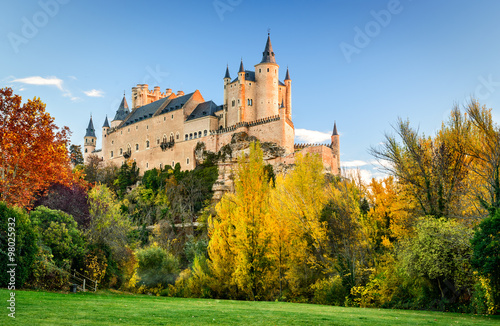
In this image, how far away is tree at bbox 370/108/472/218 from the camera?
21691mm

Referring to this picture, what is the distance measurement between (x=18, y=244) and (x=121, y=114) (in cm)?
7876

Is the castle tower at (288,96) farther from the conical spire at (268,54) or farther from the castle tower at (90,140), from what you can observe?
the castle tower at (90,140)

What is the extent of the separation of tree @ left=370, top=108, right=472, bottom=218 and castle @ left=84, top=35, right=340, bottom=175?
3123 cm

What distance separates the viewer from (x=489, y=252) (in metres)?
16.3

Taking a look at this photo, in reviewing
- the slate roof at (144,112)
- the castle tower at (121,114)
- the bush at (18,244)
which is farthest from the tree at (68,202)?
the castle tower at (121,114)

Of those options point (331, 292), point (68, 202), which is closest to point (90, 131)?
point (68, 202)

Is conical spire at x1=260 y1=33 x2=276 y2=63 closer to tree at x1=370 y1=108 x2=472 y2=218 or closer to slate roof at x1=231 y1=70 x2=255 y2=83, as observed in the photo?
slate roof at x1=231 y1=70 x2=255 y2=83

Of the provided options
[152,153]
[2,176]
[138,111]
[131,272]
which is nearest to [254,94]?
[152,153]

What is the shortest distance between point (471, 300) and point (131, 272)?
65.8 ft

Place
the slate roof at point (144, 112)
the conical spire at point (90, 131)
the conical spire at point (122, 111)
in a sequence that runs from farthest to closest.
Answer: the conical spire at point (90, 131), the conical spire at point (122, 111), the slate roof at point (144, 112)

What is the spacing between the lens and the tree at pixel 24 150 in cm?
2216

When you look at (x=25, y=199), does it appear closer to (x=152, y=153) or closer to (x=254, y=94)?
(x=254, y=94)

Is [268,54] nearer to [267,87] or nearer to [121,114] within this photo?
[267,87]

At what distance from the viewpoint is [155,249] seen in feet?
111
